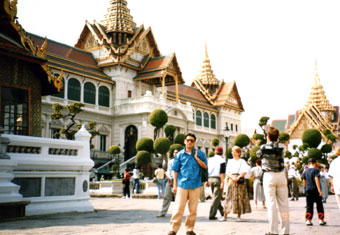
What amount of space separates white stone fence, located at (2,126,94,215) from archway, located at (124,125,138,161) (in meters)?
27.6

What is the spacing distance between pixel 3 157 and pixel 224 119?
51.0 m

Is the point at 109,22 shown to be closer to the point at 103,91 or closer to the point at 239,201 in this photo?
the point at 103,91

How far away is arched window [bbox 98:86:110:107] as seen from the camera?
3956 centimetres

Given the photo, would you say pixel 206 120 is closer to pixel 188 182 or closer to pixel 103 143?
pixel 103 143

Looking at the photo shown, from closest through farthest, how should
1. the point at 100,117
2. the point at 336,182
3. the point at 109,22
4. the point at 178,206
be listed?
the point at 178,206 → the point at 336,182 → the point at 100,117 → the point at 109,22

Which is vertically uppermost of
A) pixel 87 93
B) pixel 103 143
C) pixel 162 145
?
pixel 87 93

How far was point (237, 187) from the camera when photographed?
9.20 meters

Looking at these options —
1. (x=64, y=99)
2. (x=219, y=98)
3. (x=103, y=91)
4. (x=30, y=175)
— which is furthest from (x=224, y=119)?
(x=30, y=175)

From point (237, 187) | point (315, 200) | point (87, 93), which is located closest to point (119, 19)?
point (87, 93)

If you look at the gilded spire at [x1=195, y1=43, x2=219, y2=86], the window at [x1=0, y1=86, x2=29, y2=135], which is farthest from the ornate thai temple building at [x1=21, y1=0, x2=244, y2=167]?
the window at [x1=0, y1=86, x2=29, y2=135]

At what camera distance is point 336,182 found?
295 inches

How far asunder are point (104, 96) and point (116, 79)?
214 centimetres

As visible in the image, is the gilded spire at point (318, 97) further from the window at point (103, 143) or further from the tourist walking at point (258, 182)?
the tourist walking at point (258, 182)

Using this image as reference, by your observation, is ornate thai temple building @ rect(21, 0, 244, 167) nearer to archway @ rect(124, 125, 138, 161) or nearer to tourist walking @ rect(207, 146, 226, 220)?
archway @ rect(124, 125, 138, 161)
